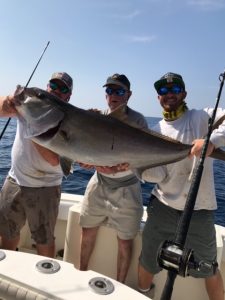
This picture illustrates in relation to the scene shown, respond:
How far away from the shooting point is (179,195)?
3215mm

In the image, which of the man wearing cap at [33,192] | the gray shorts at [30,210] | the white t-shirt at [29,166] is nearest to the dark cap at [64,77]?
the man wearing cap at [33,192]

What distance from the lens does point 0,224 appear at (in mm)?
3654

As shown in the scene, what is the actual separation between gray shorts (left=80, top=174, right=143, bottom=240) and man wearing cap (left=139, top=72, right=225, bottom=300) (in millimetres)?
211

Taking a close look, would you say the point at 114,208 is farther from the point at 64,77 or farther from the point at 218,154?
the point at 64,77

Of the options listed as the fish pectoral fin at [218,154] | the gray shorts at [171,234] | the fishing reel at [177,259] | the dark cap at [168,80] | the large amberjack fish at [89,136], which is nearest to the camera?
the fishing reel at [177,259]

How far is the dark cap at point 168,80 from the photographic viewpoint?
3.24m

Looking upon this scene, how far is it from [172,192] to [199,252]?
59 centimetres

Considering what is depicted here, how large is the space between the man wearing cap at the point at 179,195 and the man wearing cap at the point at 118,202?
214mm

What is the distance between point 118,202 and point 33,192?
0.88 m

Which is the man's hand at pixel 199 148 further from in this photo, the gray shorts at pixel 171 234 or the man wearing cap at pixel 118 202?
the man wearing cap at pixel 118 202

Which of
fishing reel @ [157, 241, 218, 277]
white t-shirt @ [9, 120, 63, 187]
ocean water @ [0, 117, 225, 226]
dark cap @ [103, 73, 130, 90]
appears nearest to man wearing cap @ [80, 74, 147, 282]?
dark cap @ [103, 73, 130, 90]

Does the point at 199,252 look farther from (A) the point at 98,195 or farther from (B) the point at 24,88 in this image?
(B) the point at 24,88

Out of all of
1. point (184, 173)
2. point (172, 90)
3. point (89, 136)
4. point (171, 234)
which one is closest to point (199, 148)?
point (184, 173)

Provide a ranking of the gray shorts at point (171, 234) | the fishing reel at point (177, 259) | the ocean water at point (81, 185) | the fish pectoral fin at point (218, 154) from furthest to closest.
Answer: the ocean water at point (81, 185), the gray shorts at point (171, 234), the fish pectoral fin at point (218, 154), the fishing reel at point (177, 259)
